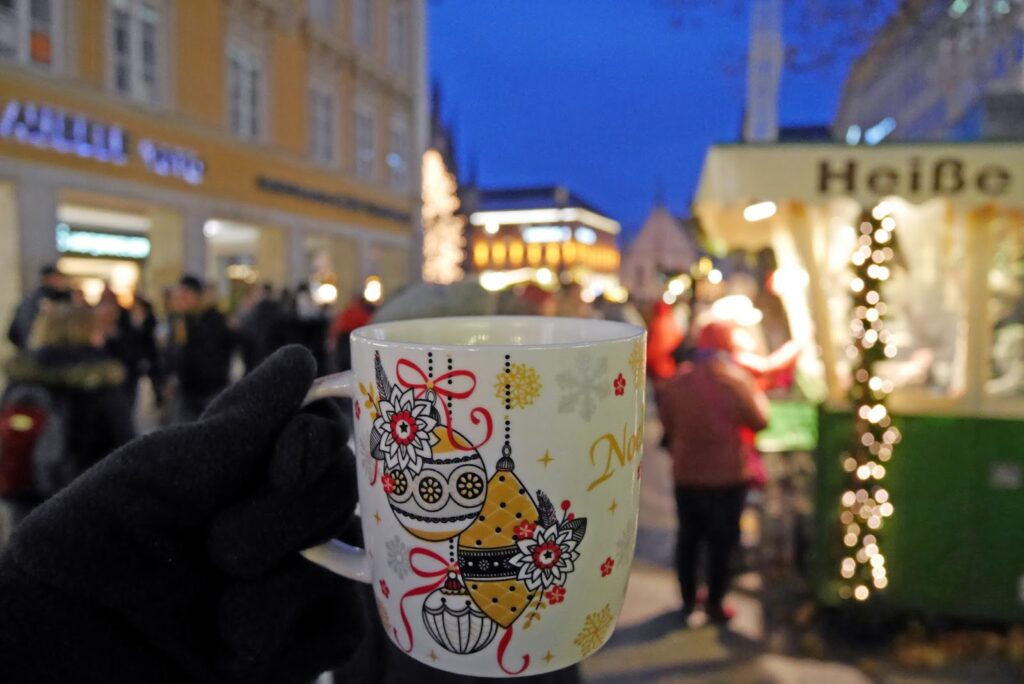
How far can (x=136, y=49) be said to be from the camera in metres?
10.2

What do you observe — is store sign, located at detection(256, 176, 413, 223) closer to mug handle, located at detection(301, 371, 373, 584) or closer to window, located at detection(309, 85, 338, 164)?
window, located at detection(309, 85, 338, 164)

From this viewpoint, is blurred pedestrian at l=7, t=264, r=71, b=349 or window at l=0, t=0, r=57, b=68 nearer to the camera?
blurred pedestrian at l=7, t=264, r=71, b=349

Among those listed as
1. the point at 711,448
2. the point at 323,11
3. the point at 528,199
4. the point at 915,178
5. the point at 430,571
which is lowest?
the point at 711,448

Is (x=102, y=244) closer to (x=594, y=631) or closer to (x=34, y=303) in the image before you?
(x=34, y=303)

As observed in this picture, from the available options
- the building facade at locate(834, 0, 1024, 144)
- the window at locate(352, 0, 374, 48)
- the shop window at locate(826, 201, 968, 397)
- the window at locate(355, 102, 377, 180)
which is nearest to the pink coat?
the shop window at locate(826, 201, 968, 397)

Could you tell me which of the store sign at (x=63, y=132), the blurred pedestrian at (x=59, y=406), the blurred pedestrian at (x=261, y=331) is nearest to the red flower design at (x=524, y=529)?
the blurred pedestrian at (x=59, y=406)

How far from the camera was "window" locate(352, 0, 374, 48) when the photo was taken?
53.7 ft

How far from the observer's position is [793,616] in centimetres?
375

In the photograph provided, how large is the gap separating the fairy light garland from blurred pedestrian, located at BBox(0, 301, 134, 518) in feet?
11.8

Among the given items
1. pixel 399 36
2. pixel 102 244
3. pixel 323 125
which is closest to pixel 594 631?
pixel 102 244

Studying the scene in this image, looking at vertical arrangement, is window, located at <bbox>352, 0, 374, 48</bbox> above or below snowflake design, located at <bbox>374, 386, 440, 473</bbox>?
above

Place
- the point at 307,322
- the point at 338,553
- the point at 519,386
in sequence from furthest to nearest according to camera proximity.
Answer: the point at 307,322, the point at 338,553, the point at 519,386

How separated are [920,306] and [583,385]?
4063 mm

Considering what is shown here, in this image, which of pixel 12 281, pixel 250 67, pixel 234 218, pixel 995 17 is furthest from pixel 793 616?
pixel 250 67
